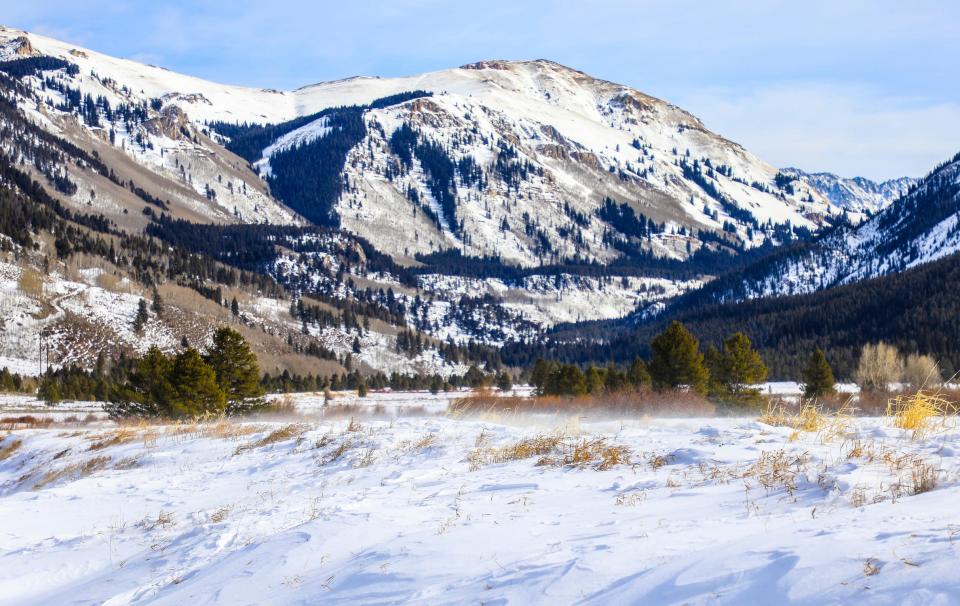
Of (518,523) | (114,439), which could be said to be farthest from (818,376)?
(518,523)

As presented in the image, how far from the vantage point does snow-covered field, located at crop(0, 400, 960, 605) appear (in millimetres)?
4805

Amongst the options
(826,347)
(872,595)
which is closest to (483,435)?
(872,595)

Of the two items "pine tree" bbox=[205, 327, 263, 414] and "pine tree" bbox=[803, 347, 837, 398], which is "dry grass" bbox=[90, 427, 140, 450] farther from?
"pine tree" bbox=[803, 347, 837, 398]

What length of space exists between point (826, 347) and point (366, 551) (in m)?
147

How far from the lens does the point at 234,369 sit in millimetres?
43531

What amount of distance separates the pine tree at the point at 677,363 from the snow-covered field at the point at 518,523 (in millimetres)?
32504

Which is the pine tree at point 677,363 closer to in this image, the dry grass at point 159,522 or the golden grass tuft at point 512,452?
the golden grass tuft at point 512,452

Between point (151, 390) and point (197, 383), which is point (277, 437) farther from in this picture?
point (151, 390)

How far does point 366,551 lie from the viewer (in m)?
7.00

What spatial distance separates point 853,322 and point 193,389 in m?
144

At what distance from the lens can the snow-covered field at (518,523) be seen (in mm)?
4805

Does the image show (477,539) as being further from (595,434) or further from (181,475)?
(181,475)

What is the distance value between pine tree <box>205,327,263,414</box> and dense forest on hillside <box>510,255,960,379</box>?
95.4 meters

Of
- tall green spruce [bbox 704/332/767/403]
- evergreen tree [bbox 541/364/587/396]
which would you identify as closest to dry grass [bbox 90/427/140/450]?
tall green spruce [bbox 704/332/767/403]
